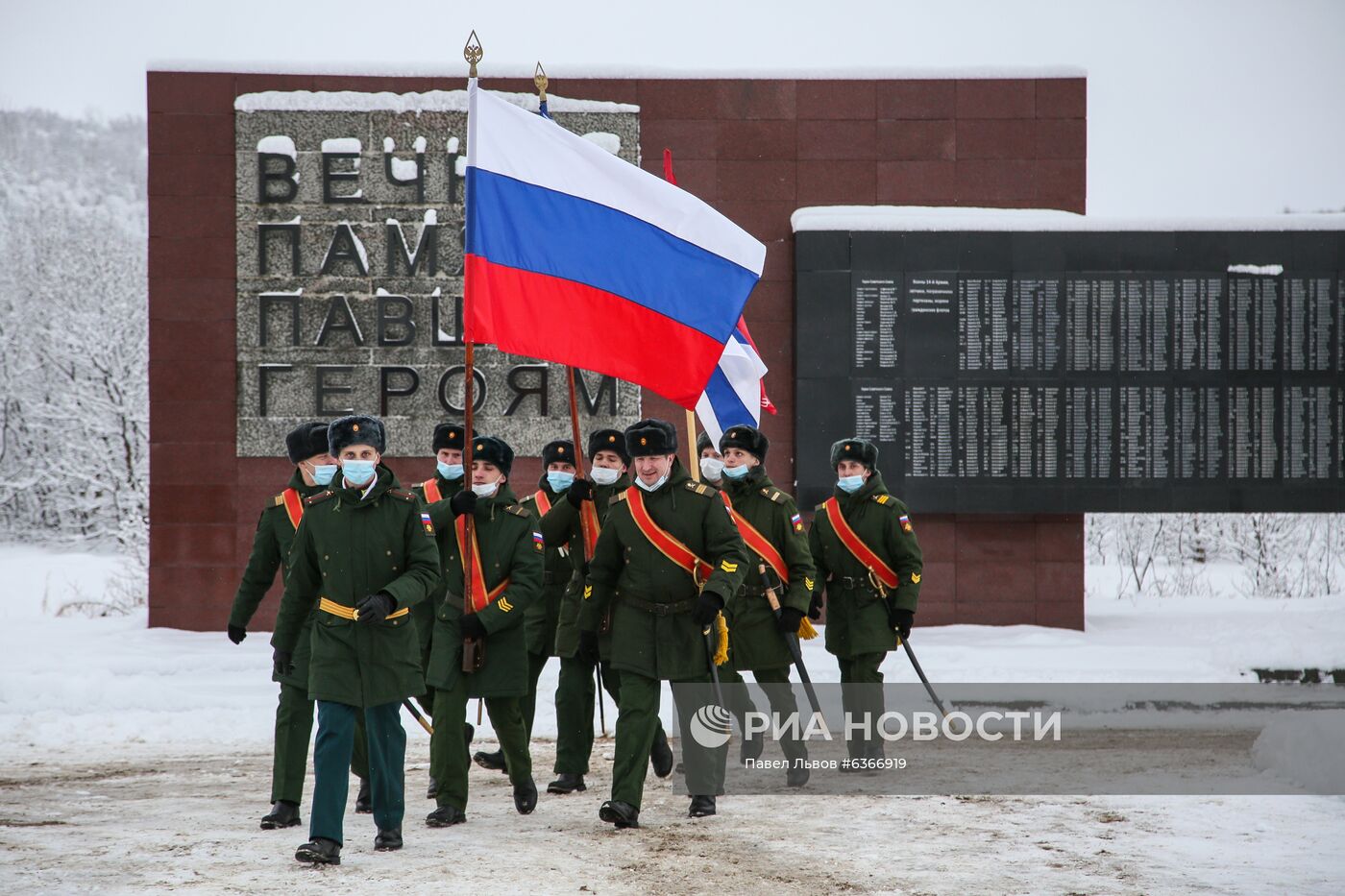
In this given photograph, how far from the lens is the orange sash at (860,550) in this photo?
877 cm

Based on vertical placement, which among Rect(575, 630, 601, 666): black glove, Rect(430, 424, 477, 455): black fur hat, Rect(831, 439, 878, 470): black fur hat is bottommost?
Rect(575, 630, 601, 666): black glove

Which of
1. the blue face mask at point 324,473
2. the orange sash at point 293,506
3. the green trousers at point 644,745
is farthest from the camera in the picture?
the orange sash at point 293,506

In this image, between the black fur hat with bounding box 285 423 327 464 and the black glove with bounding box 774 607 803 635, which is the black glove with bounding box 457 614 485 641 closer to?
the black fur hat with bounding box 285 423 327 464

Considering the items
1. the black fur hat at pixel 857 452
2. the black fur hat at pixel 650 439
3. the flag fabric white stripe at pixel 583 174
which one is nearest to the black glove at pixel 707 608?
the black fur hat at pixel 650 439

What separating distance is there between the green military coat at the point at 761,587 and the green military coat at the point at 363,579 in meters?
2.40

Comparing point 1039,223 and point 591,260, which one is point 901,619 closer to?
point 591,260

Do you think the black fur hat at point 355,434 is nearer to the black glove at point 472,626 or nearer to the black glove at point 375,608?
the black glove at point 375,608

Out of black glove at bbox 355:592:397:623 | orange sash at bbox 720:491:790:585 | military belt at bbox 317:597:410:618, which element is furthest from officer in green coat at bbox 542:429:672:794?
black glove at bbox 355:592:397:623

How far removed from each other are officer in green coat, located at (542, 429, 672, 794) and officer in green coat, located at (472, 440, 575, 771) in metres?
0.12

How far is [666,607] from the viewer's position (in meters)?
7.05

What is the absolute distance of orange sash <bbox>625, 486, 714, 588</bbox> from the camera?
7070 mm

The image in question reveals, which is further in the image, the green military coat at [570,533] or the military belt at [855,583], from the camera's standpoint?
the military belt at [855,583]

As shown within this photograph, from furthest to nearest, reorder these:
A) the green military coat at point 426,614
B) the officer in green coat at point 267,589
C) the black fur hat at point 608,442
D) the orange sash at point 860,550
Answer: the orange sash at point 860,550, the black fur hat at point 608,442, the green military coat at point 426,614, the officer in green coat at point 267,589

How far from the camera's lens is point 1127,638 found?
14320mm
